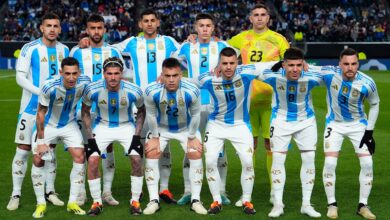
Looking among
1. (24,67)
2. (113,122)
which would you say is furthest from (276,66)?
(24,67)

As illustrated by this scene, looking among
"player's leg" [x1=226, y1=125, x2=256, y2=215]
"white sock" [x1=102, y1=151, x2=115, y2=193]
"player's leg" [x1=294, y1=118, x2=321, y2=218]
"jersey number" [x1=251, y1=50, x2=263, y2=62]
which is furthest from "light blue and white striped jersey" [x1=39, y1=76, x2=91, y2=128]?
"player's leg" [x1=294, y1=118, x2=321, y2=218]

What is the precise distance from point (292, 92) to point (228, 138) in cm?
106

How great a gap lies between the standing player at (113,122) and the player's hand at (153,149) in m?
0.11

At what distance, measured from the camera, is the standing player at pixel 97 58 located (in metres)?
10.4

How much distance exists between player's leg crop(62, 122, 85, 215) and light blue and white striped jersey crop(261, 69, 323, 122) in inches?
103

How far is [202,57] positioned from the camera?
10.7 m

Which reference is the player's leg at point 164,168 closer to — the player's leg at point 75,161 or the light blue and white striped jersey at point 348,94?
the player's leg at point 75,161

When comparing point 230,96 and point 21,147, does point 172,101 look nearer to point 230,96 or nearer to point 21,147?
point 230,96

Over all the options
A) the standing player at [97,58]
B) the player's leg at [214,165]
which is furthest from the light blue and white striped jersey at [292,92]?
the standing player at [97,58]

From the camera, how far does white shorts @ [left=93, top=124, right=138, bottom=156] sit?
9797mm

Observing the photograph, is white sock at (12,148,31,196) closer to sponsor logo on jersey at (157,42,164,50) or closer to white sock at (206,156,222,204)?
sponsor logo on jersey at (157,42,164,50)

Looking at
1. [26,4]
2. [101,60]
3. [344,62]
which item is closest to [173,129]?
[101,60]

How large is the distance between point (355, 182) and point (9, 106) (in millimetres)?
13678

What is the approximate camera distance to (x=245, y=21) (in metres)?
40.1
